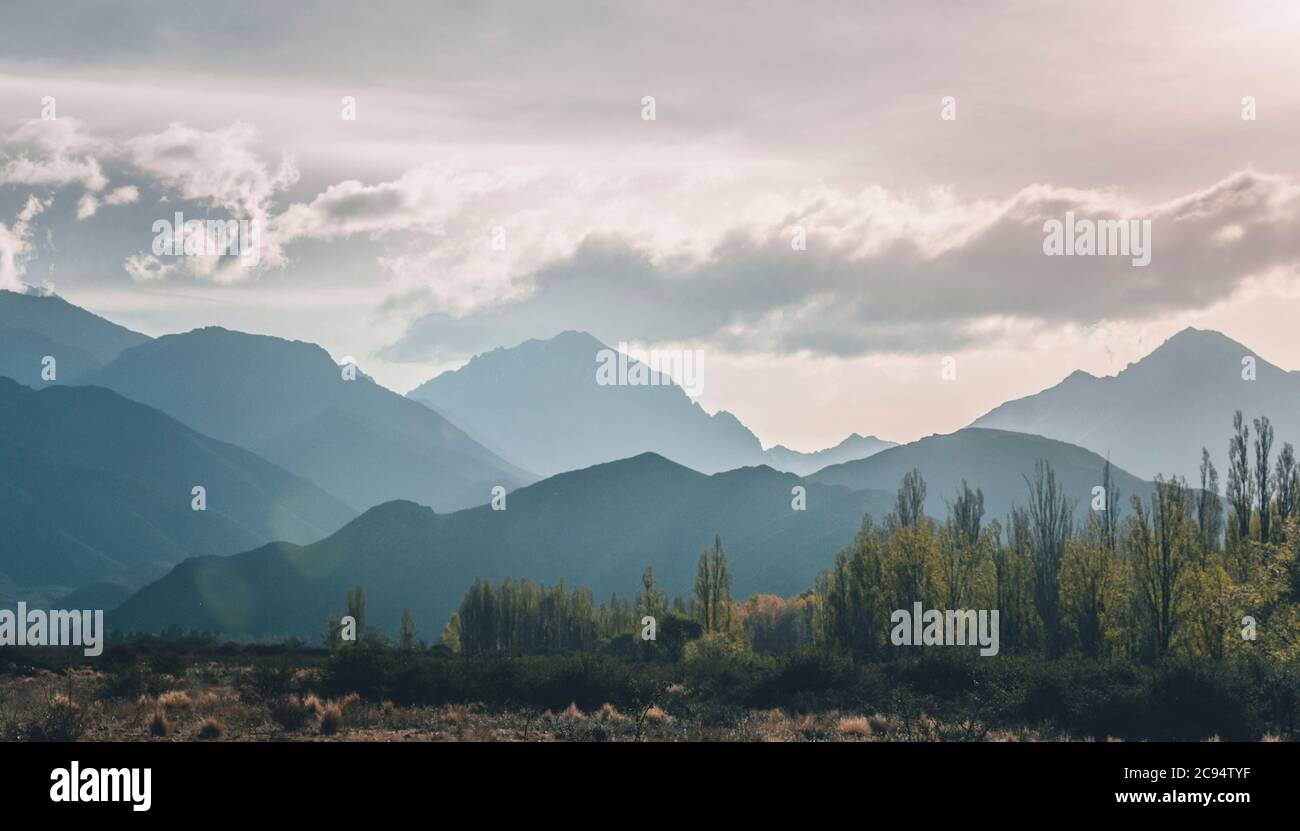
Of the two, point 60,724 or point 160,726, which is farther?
point 160,726

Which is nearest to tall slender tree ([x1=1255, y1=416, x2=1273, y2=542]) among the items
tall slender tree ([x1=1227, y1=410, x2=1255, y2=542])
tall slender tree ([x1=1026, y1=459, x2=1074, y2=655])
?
tall slender tree ([x1=1227, y1=410, x2=1255, y2=542])

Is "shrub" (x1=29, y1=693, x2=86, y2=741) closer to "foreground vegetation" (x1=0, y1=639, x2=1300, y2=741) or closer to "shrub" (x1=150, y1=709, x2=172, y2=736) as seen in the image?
"foreground vegetation" (x1=0, y1=639, x2=1300, y2=741)

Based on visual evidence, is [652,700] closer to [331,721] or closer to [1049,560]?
[331,721]

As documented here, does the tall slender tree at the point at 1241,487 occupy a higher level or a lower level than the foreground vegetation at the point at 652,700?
higher

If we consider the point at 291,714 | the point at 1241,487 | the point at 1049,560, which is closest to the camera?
the point at 291,714

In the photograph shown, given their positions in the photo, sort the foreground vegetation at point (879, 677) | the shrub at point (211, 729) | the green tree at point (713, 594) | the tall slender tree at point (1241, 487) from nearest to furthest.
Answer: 1. the shrub at point (211, 729)
2. the foreground vegetation at point (879, 677)
3. the tall slender tree at point (1241, 487)
4. the green tree at point (713, 594)

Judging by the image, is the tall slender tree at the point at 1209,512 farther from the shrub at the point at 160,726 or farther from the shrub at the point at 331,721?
the shrub at the point at 160,726

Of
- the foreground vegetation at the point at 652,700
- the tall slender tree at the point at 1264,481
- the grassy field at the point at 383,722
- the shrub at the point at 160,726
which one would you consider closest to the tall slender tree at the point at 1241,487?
the tall slender tree at the point at 1264,481

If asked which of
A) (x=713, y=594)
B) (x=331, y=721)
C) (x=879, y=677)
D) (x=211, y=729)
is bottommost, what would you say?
(x=713, y=594)

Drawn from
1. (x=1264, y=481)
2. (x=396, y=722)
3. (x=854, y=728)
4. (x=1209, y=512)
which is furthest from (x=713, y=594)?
(x=396, y=722)

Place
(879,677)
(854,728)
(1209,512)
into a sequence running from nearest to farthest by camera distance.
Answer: (854,728), (879,677), (1209,512)
